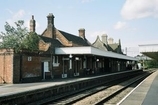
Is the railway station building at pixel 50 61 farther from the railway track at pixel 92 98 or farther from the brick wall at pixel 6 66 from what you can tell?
the railway track at pixel 92 98

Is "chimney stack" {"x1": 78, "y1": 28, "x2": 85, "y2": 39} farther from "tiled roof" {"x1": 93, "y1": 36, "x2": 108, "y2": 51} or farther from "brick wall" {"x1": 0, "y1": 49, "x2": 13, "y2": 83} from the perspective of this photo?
"brick wall" {"x1": 0, "y1": 49, "x2": 13, "y2": 83}

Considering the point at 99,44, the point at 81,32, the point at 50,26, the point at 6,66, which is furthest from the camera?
the point at 99,44

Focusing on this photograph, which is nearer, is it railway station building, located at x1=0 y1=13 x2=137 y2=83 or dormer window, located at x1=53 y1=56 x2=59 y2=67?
railway station building, located at x1=0 y1=13 x2=137 y2=83

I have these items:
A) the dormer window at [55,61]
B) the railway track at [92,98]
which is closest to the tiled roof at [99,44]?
the dormer window at [55,61]

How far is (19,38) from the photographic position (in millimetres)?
29516

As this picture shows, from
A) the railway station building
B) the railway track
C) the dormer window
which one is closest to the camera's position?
the railway track

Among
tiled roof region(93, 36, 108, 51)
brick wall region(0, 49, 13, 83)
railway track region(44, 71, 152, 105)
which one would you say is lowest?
railway track region(44, 71, 152, 105)

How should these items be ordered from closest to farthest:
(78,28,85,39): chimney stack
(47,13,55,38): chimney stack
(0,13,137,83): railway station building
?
(0,13,137,83): railway station building < (47,13,55,38): chimney stack < (78,28,85,39): chimney stack

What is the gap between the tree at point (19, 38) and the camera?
28547 mm

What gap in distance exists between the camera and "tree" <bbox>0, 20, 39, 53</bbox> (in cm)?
2855

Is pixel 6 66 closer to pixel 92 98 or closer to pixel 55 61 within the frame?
pixel 55 61

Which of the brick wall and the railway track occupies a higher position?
the brick wall

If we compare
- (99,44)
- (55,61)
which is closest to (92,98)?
(55,61)

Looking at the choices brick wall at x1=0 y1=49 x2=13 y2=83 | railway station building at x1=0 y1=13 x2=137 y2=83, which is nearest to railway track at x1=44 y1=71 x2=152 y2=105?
railway station building at x1=0 y1=13 x2=137 y2=83
